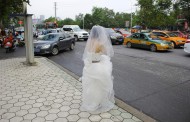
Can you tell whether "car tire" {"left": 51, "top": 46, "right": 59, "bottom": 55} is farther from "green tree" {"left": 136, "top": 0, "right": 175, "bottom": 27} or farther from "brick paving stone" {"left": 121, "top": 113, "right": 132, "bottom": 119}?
"green tree" {"left": 136, "top": 0, "right": 175, "bottom": 27}

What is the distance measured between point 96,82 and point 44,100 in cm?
169

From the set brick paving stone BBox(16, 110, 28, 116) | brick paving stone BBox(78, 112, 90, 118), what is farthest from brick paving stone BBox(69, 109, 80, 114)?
brick paving stone BBox(16, 110, 28, 116)

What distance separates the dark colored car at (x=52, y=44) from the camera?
1290 centimetres

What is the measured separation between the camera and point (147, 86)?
6.43m

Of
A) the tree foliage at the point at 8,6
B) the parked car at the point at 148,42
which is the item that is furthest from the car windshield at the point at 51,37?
the parked car at the point at 148,42

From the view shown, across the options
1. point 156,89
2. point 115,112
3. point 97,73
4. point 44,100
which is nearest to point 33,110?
point 44,100

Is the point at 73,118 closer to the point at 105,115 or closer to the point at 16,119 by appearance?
the point at 105,115

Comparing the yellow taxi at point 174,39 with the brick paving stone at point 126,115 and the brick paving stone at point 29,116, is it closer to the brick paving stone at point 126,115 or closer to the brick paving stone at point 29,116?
the brick paving stone at point 126,115

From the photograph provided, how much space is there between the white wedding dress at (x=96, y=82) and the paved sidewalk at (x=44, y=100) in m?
0.26

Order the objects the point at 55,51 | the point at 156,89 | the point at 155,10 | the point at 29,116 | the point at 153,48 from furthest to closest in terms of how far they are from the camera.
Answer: the point at 155,10, the point at 153,48, the point at 55,51, the point at 156,89, the point at 29,116

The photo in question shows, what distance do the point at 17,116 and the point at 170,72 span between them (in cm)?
653

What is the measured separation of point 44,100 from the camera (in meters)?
5.12

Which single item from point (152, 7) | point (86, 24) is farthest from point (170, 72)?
point (86, 24)

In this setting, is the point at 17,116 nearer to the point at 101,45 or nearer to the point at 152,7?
the point at 101,45
